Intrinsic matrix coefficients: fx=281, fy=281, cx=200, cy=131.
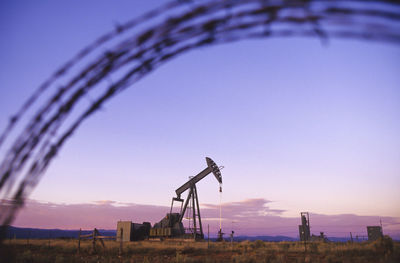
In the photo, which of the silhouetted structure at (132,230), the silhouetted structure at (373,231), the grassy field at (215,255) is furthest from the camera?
the silhouetted structure at (132,230)

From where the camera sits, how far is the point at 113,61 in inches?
87.3

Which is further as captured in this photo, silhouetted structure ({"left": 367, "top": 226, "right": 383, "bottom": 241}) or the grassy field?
silhouetted structure ({"left": 367, "top": 226, "right": 383, "bottom": 241})

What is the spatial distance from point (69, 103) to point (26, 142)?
47cm

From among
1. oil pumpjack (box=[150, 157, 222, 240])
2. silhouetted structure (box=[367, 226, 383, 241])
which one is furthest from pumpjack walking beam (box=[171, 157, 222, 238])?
silhouetted structure (box=[367, 226, 383, 241])

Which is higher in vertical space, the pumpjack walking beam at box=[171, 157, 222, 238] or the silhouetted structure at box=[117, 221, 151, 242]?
the pumpjack walking beam at box=[171, 157, 222, 238]

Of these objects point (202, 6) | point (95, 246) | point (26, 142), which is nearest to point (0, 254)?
point (26, 142)

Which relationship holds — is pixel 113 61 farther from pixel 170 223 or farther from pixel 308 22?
pixel 170 223

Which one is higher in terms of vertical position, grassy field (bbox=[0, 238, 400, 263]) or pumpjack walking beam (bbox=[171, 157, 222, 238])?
pumpjack walking beam (bbox=[171, 157, 222, 238])

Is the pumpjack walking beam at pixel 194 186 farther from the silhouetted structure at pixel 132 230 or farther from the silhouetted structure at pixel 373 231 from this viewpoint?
the silhouetted structure at pixel 373 231

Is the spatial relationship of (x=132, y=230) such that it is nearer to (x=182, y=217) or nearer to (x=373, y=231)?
(x=182, y=217)

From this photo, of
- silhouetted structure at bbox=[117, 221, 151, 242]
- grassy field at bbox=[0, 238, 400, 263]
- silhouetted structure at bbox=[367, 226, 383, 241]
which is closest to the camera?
grassy field at bbox=[0, 238, 400, 263]

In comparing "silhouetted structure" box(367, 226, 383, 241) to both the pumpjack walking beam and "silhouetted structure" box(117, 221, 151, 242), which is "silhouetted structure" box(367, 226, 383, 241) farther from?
"silhouetted structure" box(117, 221, 151, 242)

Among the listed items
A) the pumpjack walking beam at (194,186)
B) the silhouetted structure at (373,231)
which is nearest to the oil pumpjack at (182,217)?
the pumpjack walking beam at (194,186)

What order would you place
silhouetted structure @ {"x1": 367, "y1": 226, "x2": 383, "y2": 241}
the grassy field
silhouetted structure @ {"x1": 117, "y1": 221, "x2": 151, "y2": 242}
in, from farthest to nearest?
silhouetted structure @ {"x1": 117, "y1": 221, "x2": 151, "y2": 242}, silhouetted structure @ {"x1": 367, "y1": 226, "x2": 383, "y2": 241}, the grassy field
